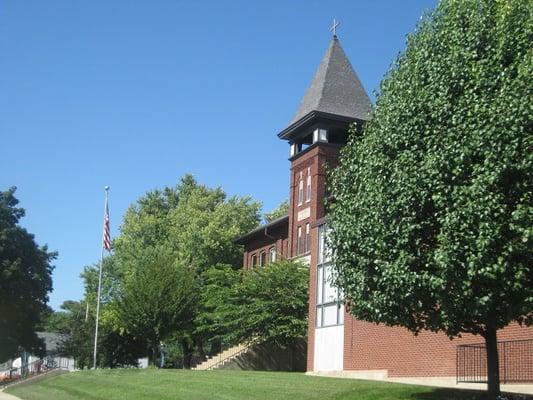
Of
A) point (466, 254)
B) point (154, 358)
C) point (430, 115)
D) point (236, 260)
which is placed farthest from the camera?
point (236, 260)

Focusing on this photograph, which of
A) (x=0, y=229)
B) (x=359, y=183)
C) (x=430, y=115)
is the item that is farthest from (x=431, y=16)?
(x=0, y=229)

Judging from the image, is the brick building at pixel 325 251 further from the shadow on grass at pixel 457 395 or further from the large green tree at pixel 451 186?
the large green tree at pixel 451 186

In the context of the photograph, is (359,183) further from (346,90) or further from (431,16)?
(346,90)

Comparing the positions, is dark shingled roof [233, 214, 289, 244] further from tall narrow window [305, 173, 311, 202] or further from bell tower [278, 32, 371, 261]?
tall narrow window [305, 173, 311, 202]

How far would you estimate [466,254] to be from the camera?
41.2 ft

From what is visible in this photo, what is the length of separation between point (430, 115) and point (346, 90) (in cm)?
3475

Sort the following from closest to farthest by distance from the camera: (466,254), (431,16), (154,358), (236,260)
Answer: (466,254) → (431,16) → (154,358) → (236,260)

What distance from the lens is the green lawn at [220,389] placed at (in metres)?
18.2

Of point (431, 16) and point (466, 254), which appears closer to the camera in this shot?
point (466, 254)

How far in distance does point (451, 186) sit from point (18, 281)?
48.8 metres

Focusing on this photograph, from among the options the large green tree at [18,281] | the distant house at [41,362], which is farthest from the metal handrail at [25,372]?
the large green tree at [18,281]

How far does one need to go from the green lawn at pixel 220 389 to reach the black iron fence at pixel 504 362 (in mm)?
3066

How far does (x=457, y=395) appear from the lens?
16938mm

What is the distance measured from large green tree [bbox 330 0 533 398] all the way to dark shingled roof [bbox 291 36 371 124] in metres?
30.7
